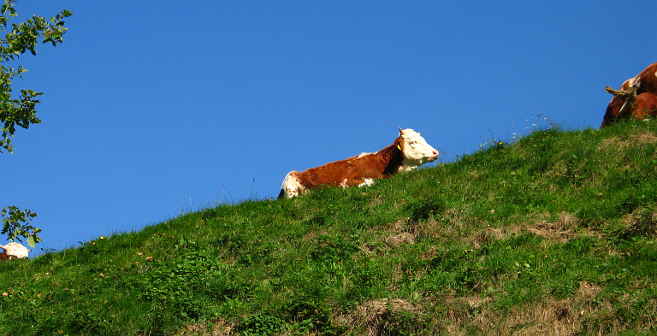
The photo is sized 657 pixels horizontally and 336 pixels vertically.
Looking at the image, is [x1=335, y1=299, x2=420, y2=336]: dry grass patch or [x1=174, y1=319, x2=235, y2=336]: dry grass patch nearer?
[x1=335, y1=299, x2=420, y2=336]: dry grass patch

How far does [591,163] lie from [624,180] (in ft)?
4.39

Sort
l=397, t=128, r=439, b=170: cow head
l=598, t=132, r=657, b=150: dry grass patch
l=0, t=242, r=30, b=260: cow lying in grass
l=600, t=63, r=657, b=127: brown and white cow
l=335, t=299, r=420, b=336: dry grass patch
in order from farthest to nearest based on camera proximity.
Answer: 1. l=0, t=242, r=30, b=260: cow lying in grass
2. l=397, t=128, r=439, b=170: cow head
3. l=600, t=63, r=657, b=127: brown and white cow
4. l=598, t=132, r=657, b=150: dry grass patch
5. l=335, t=299, r=420, b=336: dry grass patch

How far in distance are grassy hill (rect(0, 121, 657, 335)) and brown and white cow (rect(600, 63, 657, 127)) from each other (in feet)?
4.03

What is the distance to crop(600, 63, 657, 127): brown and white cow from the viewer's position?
2289cm

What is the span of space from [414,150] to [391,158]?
77cm

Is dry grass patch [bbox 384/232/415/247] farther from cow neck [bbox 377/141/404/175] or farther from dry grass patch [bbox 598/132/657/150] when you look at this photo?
cow neck [bbox 377/141/404/175]

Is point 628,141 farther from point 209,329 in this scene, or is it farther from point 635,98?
point 209,329

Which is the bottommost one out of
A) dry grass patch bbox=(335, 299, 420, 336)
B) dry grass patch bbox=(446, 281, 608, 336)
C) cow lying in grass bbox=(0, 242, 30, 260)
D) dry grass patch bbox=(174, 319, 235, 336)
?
dry grass patch bbox=(446, 281, 608, 336)

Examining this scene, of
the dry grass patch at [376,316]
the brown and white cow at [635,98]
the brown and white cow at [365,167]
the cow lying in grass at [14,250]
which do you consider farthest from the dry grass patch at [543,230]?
the cow lying in grass at [14,250]

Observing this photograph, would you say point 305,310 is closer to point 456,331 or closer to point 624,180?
point 456,331

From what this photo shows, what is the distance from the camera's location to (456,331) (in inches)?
551

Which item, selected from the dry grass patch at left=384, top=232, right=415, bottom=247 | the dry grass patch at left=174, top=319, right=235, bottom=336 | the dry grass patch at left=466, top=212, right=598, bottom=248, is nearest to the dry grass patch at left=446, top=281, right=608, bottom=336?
the dry grass patch at left=466, top=212, right=598, bottom=248

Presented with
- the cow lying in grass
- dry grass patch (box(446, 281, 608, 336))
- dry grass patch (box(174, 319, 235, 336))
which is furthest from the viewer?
the cow lying in grass

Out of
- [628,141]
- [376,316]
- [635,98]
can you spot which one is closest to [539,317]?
[376,316]
